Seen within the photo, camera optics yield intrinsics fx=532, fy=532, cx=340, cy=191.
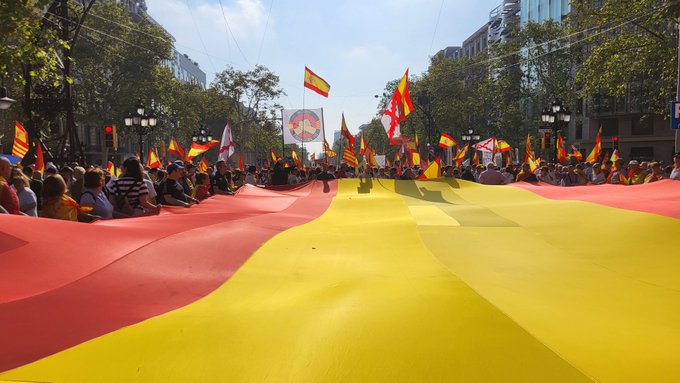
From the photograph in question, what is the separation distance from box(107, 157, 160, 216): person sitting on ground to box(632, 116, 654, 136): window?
54.3 m

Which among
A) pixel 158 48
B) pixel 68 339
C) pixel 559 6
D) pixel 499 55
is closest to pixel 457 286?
pixel 68 339

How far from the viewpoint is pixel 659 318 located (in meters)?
3.36

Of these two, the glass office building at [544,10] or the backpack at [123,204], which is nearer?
the backpack at [123,204]

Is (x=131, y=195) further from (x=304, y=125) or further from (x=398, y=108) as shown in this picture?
(x=304, y=125)

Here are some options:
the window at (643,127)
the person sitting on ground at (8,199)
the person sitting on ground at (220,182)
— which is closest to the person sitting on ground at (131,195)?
the person sitting on ground at (8,199)

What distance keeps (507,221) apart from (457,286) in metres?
3.12

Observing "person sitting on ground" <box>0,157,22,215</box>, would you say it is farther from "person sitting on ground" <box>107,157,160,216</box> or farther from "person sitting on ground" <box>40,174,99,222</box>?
"person sitting on ground" <box>107,157,160,216</box>

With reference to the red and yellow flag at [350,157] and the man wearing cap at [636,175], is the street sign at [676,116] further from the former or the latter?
Answer: the red and yellow flag at [350,157]

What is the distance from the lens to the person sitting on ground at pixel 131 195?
7.13 m

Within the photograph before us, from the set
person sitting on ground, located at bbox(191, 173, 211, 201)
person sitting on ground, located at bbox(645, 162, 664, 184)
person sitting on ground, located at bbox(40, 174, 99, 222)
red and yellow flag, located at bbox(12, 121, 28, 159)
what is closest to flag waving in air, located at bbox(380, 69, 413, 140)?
person sitting on ground, located at bbox(645, 162, 664, 184)

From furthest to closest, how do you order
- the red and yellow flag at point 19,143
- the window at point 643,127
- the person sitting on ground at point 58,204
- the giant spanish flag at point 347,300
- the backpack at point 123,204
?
the window at point 643,127
the red and yellow flag at point 19,143
the backpack at point 123,204
the person sitting on ground at point 58,204
the giant spanish flag at point 347,300

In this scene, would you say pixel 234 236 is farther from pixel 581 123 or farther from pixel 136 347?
pixel 581 123

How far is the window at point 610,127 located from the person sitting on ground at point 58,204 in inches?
2246

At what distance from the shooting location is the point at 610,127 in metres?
54.5
